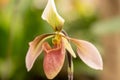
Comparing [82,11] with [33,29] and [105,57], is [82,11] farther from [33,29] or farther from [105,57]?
[33,29]

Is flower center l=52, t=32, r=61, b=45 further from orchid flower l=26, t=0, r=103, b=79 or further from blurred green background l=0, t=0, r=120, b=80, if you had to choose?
blurred green background l=0, t=0, r=120, b=80

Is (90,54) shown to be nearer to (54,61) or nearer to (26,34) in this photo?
(54,61)

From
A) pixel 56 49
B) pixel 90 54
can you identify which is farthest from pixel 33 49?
pixel 90 54

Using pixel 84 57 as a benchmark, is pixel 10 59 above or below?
below

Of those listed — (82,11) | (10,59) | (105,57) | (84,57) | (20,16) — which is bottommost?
(105,57)

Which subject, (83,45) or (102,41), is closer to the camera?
(83,45)

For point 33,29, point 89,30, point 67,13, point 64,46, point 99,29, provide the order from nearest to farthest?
point 64,46 → point 99,29 → point 33,29 → point 89,30 → point 67,13

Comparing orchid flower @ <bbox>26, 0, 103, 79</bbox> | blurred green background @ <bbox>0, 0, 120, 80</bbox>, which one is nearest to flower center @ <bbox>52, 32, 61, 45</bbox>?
orchid flower @ <bbox>26, 0, 103, 79</bbox>

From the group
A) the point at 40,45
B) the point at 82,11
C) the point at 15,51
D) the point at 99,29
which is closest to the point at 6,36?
the point at 15,51
